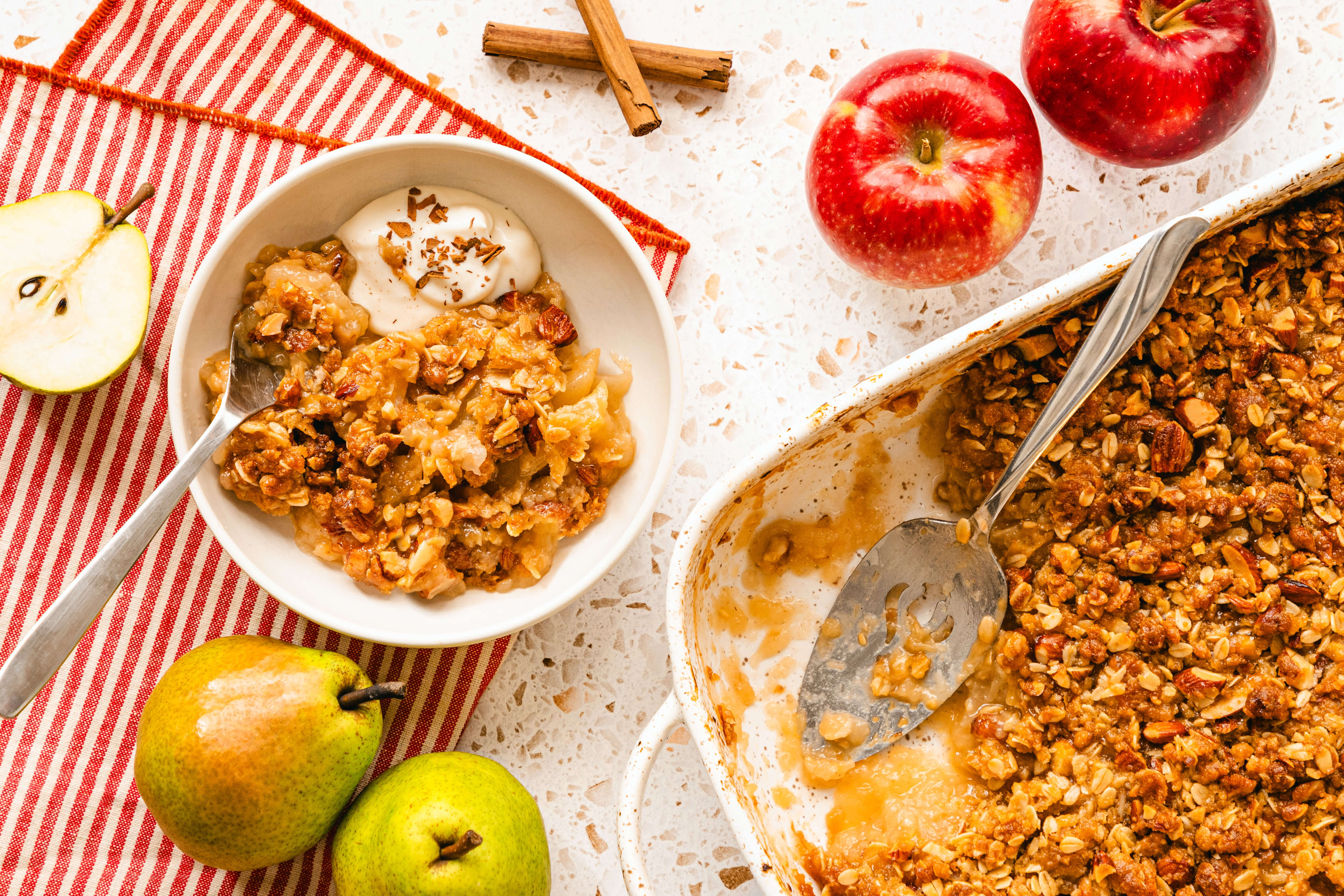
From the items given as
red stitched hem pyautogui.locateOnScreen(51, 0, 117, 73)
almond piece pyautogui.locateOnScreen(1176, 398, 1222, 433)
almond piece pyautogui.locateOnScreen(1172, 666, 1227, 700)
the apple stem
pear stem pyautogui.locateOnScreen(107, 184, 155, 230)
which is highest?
red stitched hem pyautogui.locateOnScreen(51, 0, 117, 73)

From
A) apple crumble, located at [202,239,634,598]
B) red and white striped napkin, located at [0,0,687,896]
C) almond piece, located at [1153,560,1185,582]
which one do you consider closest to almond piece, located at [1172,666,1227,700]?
almond piece, located at [1153,560,1185,582]

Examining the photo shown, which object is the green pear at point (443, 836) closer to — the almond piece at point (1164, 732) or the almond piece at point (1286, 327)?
the almond piece at point (1164, 732)

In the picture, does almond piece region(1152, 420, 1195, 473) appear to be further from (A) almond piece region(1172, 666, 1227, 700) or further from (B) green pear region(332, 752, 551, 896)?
(B) green pear region(332, 752, 551, 896)

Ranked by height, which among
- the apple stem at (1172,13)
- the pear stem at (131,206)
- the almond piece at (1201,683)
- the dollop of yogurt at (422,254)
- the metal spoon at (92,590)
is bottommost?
the almond piece at (1201,683)

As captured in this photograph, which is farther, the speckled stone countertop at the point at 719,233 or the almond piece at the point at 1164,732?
the speckled stone countertop at the point at 719,233

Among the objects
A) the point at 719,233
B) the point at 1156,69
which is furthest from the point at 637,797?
the point at 1156,69

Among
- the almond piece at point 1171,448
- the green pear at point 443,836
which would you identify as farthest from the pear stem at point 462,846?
the almond piece at point 1171,448
